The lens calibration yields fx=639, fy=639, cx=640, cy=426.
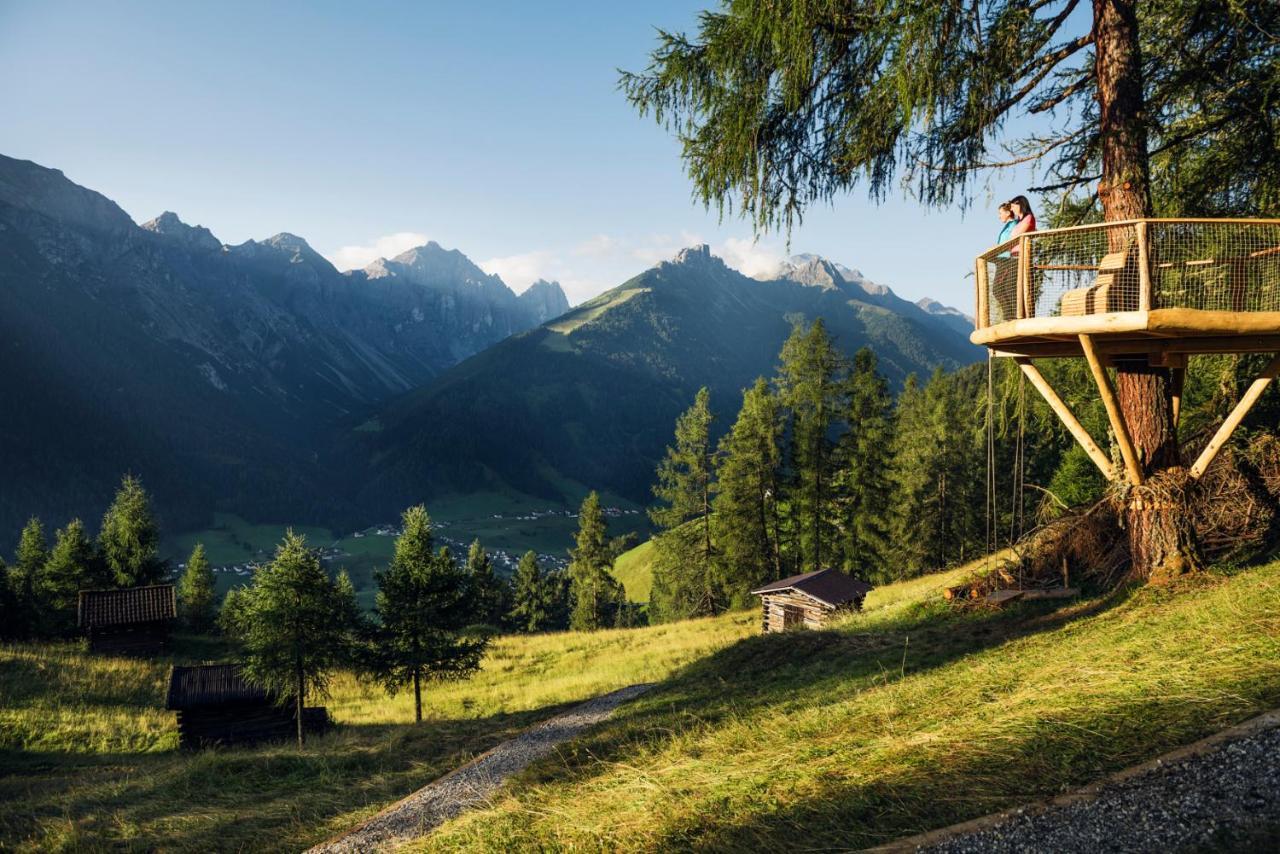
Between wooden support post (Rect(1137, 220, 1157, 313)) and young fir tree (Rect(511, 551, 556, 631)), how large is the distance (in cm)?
7019

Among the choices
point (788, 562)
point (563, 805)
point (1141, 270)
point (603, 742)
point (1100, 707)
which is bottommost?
point (788, 562)

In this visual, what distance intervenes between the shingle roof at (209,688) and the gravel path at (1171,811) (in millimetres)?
26915

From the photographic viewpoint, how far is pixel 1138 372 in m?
9.35

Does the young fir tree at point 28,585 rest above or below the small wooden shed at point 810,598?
below

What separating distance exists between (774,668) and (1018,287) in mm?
8454

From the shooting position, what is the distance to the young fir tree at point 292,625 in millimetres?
22625

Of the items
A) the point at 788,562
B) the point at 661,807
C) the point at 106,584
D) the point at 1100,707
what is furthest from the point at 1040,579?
the point at 106,584

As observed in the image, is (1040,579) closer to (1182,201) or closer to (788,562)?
(1182,201)

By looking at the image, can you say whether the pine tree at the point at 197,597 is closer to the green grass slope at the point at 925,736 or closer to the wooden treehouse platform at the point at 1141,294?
the green grass slope at the point at 925,736

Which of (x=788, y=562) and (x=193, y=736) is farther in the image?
(x=788, y=562)

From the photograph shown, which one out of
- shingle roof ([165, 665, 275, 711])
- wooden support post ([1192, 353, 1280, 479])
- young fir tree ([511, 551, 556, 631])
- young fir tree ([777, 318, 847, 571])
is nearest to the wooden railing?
wooden support post ([1192, 353, 1280, 479])

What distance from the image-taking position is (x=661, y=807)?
557 cm

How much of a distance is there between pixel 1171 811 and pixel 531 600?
74808 mm

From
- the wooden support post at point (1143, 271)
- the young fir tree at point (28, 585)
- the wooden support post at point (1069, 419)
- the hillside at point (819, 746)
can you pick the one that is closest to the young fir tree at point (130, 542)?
the young fir tree at point (28, 585)
